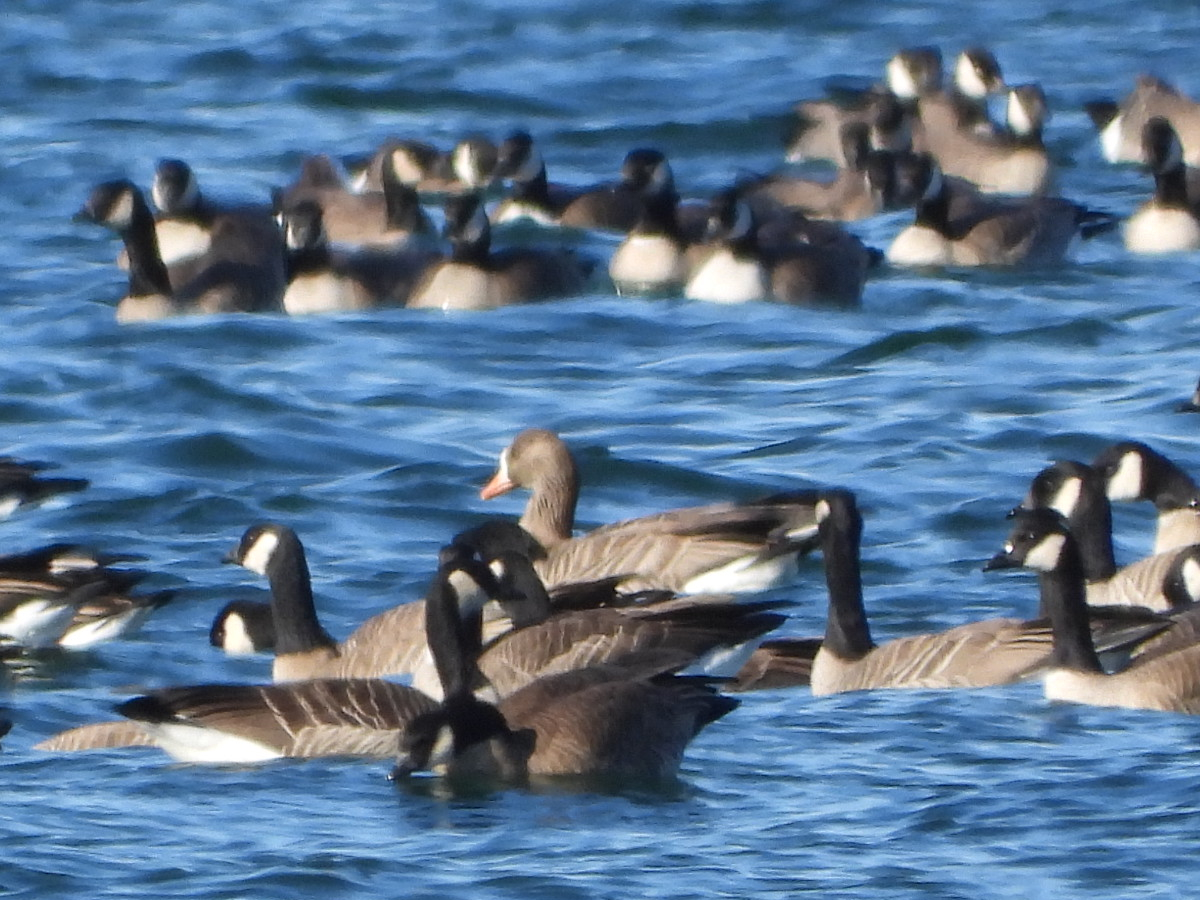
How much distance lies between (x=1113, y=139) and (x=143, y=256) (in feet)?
30.4

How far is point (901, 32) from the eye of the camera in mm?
31828

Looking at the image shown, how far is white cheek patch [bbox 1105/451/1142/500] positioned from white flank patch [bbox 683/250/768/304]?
633cm

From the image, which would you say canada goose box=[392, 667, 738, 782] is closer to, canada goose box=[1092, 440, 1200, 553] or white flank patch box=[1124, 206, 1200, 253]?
canada goose box=[1092, 440, 1200, 553]

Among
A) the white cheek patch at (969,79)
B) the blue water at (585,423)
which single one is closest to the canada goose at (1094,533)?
the blue water at (585,423)

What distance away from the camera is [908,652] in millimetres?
11727

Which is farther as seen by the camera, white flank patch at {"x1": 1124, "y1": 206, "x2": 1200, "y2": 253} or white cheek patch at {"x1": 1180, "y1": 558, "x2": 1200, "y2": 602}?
white flank patch at {"x1": 1124, "y1": 206, "x2": 1200, "y2": 253}

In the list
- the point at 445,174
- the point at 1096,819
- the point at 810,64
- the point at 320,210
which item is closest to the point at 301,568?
the point at 1096,819

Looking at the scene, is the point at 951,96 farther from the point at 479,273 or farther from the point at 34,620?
the point at 34,620

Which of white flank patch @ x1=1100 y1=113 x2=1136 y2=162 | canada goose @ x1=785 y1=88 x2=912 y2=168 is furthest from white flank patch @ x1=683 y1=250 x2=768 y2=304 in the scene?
white flank patch @ x1=1100 y1=113 x2=1136 y2=162

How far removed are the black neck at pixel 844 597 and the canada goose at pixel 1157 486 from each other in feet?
6.93

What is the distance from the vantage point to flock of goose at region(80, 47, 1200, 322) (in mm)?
20125

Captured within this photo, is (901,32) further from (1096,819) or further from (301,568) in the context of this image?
(1096,819)

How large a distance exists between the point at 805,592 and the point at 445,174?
36.0 ft

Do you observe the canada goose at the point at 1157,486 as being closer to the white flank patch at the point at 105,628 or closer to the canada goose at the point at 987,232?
the white flank patch at the point at 105,628
